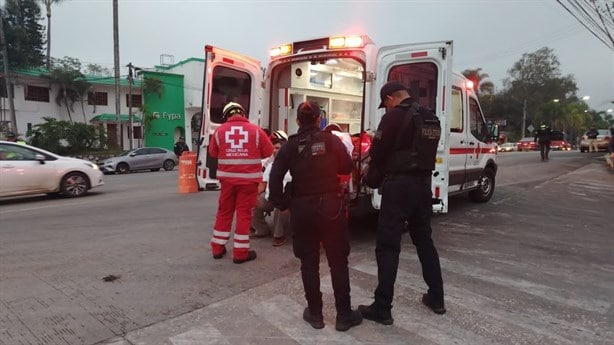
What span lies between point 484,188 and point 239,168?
592 centimetres

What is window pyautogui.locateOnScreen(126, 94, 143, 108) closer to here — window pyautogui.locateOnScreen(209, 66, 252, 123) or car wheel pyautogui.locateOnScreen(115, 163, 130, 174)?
car wheel pyautogui.locateOnScreen(115, 163, 130, 174)

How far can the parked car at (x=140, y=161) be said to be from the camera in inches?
802

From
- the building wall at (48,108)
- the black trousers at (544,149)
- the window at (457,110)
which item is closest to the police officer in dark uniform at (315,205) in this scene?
the window at (457,110)

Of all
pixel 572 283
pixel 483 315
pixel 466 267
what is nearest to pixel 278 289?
pixel 483 315

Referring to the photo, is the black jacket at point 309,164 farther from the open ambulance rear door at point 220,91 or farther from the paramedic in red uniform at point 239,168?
the open ambulance rear door at point 220,91

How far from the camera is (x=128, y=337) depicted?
3193mm

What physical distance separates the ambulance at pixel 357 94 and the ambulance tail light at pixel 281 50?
0.01 meters

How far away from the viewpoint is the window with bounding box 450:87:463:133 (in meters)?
7.05

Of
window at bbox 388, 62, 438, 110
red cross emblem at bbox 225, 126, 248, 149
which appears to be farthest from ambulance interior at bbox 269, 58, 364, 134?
red cross emblem at bbox 225, 126, 248, 149

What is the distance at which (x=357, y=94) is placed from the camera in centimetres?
904

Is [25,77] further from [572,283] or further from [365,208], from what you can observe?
[572,283]

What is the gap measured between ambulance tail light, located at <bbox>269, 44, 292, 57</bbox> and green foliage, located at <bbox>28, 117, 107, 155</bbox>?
24.3 m

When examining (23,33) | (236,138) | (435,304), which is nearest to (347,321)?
(435,304)

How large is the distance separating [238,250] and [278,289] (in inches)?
35.5
